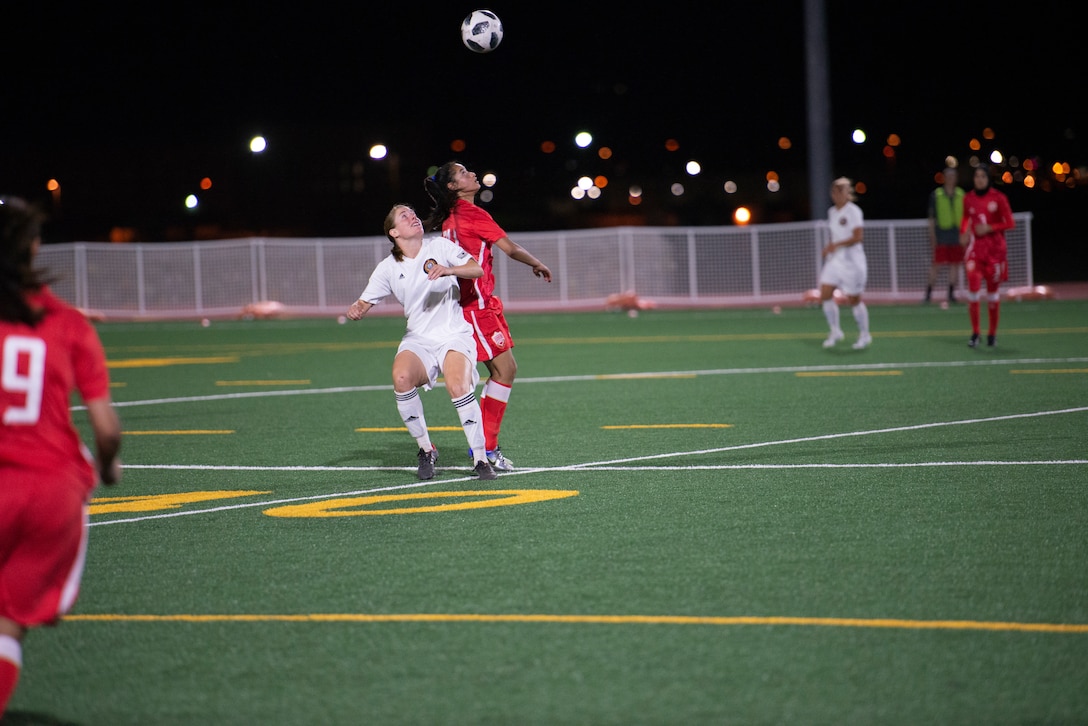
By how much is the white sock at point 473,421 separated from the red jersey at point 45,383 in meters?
4.64

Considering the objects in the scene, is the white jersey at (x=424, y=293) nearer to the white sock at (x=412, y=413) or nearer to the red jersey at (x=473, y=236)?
the red jersey at (x=473, y=236)

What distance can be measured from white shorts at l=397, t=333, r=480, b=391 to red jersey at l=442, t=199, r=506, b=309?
39cm

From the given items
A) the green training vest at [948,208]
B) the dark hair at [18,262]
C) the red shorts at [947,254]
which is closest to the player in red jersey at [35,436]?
the dark hair at [18,262]

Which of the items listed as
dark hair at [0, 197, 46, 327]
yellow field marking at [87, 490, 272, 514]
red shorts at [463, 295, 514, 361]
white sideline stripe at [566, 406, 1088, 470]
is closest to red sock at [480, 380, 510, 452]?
red shorts at [463, 295, 514, 361]

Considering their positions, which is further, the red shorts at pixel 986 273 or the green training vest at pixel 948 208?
the green training vest at pixel 948 208

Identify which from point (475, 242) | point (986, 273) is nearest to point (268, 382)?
point (475, 242)

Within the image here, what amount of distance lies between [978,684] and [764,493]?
11.6 ft

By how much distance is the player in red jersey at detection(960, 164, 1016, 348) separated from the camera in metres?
16.7

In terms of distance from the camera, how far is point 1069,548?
6.18m

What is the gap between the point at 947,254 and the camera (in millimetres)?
25234

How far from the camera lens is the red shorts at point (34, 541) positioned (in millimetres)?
3732

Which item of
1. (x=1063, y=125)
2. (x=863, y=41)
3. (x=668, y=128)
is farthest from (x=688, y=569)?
(x=1063, y=125)

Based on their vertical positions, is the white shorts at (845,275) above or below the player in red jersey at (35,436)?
above

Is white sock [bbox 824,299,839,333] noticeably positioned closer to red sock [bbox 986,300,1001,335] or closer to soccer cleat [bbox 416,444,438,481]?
red sock [bbox 986,300,1001,335]
